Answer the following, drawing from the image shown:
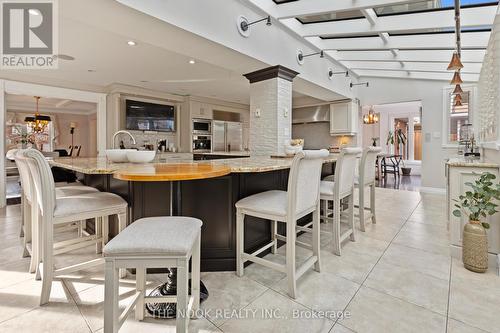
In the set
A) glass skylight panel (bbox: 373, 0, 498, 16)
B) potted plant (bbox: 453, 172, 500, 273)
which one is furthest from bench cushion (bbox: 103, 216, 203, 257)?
glass skylight panel (bbox: 373, 0, 498, 16)

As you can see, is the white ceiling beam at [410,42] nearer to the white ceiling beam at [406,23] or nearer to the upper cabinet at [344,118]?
the white ceiling beam at [406,23]

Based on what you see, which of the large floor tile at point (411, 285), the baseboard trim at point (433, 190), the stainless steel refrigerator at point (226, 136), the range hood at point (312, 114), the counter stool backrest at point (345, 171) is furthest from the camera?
the stainless steel refrigerator at point (226, 136)

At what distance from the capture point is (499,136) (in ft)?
6.84

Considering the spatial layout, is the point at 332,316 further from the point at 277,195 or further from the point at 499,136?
the point at 499,136

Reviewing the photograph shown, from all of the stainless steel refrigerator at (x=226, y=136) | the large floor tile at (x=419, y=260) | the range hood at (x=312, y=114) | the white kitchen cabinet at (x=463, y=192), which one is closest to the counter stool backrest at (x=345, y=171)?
the large floor tile at (x=419, y=260)

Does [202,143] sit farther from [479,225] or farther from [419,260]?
[479,225]

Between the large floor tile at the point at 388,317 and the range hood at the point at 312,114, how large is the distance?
18.1ft

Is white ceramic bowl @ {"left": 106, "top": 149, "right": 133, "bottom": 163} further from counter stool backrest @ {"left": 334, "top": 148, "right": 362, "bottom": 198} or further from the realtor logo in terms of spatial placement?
counter stool backrest @ {"left": 334, "top": 148, "right": 362, "bottom": 198}

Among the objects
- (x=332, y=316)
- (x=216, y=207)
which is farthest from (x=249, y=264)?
(x=332, y=316)

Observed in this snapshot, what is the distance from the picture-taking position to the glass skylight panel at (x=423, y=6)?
9.47 feet

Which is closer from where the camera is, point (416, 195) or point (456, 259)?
point (456, 259)

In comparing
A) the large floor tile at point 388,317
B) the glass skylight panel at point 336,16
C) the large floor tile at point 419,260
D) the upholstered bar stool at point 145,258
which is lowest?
the large floor tile at point 388,317

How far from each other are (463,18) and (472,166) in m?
2.06

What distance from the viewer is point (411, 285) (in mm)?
1835
